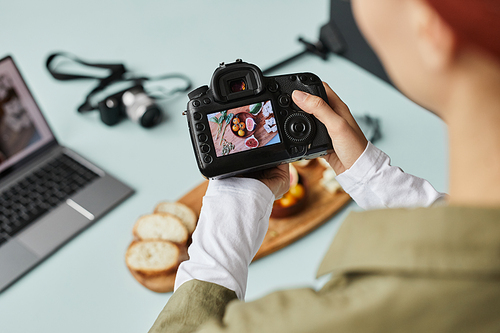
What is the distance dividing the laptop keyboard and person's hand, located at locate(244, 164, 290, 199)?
552 millimetres

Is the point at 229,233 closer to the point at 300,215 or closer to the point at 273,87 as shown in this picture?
the point at 273,87

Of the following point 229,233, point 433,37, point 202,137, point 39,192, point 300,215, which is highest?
point 433,37

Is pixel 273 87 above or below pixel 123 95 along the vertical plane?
above

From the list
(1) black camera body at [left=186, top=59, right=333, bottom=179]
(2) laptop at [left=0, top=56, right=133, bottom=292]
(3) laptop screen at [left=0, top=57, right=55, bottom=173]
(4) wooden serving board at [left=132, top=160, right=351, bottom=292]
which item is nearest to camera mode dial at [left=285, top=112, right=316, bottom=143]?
(1) black camera body at [left=186, top=59, right=333, bottom=179]

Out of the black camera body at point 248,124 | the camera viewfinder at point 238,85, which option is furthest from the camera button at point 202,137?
the camera viewfinder at point 238,85

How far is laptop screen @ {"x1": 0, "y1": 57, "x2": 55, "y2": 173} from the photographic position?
41.3 inches

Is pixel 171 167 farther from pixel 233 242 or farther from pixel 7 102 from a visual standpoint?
pixel 233 242

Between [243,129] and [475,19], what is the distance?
0.46 m

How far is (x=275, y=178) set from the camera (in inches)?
32.2

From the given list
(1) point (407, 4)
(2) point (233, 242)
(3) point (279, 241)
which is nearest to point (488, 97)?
(1) point (407, 4)

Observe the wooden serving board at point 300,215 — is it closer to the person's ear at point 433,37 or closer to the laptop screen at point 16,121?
the laptop screen at point 16,121

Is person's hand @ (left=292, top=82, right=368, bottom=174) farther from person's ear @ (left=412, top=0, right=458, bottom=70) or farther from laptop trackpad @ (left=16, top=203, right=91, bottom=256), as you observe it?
laptop trackpad @ (left=16, top=203, right=91, bottom=256)

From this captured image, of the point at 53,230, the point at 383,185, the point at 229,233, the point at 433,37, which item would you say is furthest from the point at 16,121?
the point at 433,37

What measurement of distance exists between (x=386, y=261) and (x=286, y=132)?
1.38 ft
